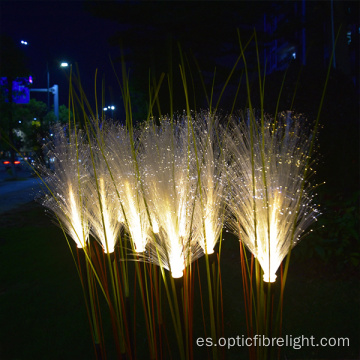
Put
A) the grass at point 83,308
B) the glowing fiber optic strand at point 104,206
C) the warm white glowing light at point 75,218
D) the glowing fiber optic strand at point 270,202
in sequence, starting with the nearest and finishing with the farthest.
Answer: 1. the glowing fiber optic strand at point 270,202
2. the glowing fiber optic strand at point 104,206
3. the warm white glowing light at point 75,218
4. the grass at point 83,308

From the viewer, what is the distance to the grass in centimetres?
364

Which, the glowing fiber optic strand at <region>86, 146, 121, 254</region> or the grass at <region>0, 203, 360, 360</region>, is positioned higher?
the glowing fiber optic strand at <region>86, 146, 121, 254</region>

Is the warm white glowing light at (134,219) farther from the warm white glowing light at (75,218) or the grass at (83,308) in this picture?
the grass at (83,308)

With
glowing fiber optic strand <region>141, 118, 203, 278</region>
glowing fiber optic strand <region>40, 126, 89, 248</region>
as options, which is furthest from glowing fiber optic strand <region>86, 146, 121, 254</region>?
glowing fiber optic strand <region>141, 118, 203, 278</region>

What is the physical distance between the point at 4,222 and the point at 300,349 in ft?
30.6

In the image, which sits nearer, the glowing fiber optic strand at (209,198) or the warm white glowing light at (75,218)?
the glowing fiber optic strand at (209,198)

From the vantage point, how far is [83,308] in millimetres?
4527

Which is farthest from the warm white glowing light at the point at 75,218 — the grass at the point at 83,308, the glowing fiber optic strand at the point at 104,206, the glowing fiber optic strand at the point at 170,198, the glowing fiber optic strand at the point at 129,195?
the grass at the point at 83,308

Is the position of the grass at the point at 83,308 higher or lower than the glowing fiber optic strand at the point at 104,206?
lower

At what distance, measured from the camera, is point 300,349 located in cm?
348

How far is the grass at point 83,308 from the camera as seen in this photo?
143 inches

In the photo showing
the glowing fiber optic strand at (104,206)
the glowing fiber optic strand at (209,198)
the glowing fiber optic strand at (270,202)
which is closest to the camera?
the glowing fiber optic strand at (270,202)

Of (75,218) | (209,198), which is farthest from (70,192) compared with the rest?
(209,198)

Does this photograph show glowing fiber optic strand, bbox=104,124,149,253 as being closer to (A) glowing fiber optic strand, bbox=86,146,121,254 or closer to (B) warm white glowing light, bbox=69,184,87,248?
(A) glowing fiber optic strand, bbox=86,146,121,254
